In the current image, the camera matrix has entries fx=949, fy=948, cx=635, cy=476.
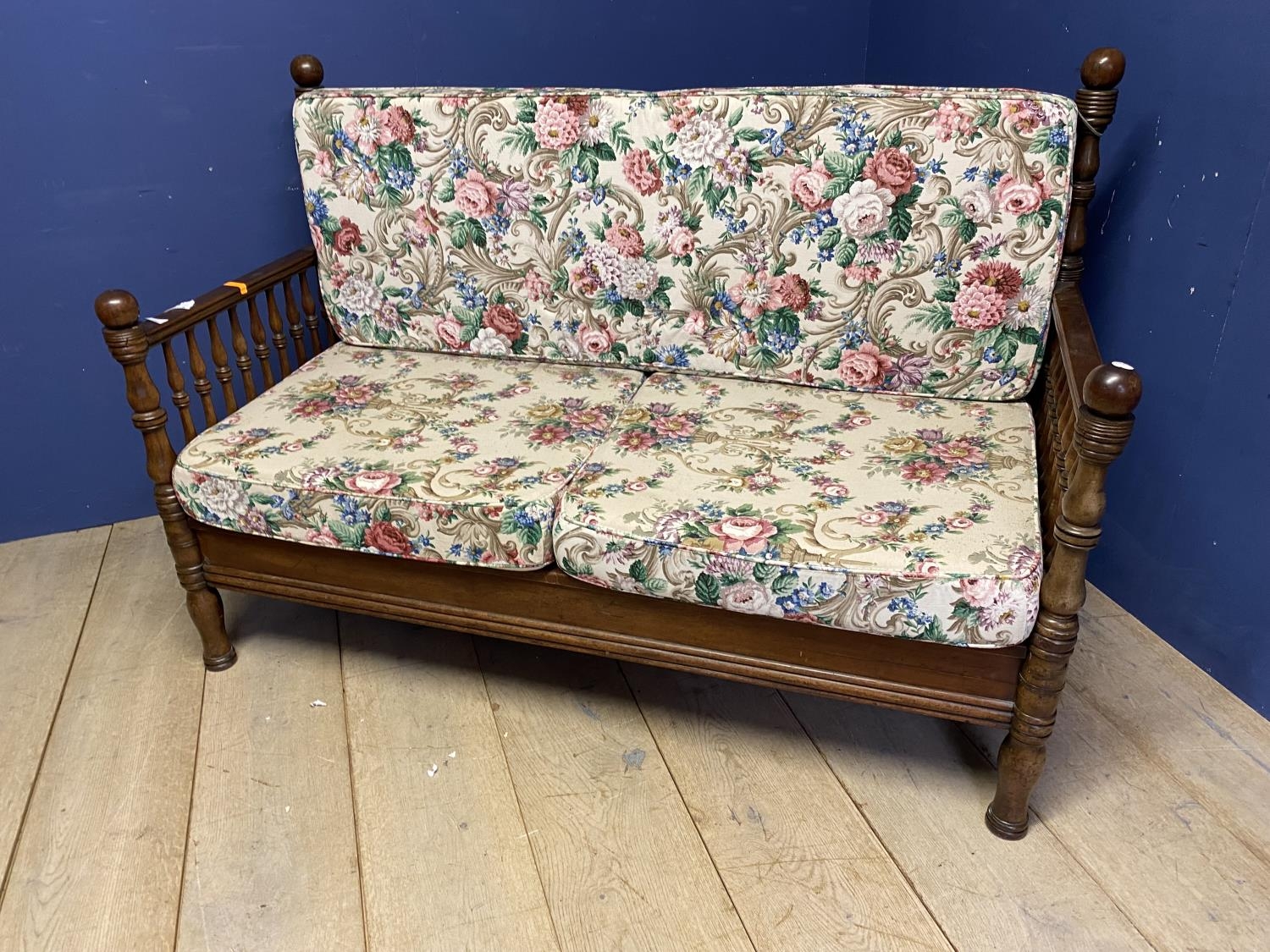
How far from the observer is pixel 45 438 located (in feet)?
6.79

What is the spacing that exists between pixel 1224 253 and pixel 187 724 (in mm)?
1839

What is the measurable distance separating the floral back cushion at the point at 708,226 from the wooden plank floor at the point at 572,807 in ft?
1.97

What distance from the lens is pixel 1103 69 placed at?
A: 146 cm

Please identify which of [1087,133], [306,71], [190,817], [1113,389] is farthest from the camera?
[306,71]

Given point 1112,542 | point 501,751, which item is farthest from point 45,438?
point 1112,542

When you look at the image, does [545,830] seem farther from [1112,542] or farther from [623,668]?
[1112,542]

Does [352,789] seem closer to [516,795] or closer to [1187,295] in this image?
[516,795]

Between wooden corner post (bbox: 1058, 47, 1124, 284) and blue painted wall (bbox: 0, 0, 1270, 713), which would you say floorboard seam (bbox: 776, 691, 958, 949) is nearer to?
blue painted wall (bbox: 0, 0, 1270, 713)

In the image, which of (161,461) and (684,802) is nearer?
(684,802)

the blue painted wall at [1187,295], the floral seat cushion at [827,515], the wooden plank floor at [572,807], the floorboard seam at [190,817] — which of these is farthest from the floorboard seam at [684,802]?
the blue painted wall at [1187,295]

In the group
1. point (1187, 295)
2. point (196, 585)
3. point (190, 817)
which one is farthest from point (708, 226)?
point (190, 817)

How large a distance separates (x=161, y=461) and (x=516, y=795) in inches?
31.1

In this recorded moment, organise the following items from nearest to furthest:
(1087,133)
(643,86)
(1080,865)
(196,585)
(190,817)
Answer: (1080,865) < (190,817) < (1087,133) < (196,585) < (643,86)

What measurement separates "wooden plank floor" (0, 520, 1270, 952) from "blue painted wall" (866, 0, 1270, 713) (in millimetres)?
133
